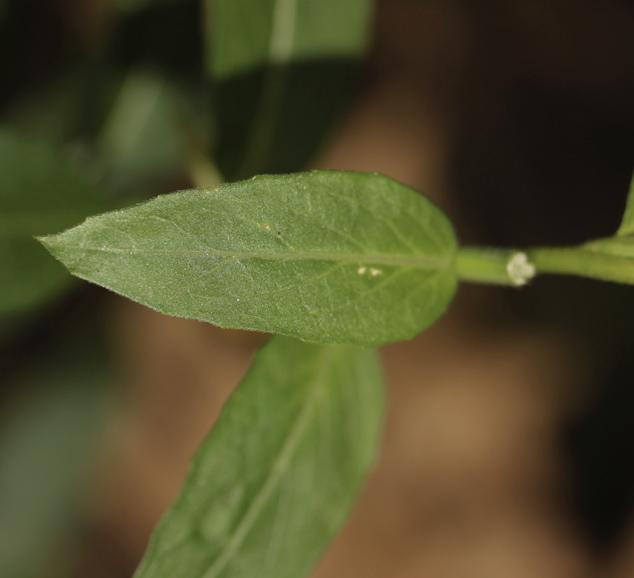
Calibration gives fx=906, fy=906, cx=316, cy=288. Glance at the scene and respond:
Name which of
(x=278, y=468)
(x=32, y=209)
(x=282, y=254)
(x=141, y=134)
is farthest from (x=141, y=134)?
(x=282, y=254)

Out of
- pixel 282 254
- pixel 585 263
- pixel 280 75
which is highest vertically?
pixel 280 75

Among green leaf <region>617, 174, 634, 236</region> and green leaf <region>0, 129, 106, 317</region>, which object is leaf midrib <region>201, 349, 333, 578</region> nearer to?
green leaf <region>617, 174, 634, 236</region>

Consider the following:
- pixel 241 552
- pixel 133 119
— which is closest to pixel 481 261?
pixel 241 552

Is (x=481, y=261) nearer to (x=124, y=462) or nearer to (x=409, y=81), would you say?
(x=409, y=81)

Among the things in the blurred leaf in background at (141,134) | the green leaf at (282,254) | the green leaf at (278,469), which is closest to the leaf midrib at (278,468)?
the green leaf at (278,469)

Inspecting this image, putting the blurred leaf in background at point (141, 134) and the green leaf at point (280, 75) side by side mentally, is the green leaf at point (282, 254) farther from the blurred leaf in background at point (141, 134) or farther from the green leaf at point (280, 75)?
the blurred leaf in background at point (141, 134)

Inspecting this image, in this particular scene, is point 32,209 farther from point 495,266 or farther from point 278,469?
point 495,266
